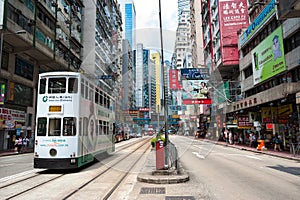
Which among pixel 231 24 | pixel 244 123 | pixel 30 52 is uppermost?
pixel 231 24

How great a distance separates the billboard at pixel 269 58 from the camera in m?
20.9

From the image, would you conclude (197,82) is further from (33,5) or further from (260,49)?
(33,5)

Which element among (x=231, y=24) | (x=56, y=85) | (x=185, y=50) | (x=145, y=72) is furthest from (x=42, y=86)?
(x=185, y=50)

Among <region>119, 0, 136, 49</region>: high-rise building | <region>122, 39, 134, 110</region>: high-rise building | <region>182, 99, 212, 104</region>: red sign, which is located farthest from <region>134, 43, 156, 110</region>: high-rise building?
<region>182, 99, 212, 104</region>: red sign

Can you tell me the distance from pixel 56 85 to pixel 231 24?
31.1 meters

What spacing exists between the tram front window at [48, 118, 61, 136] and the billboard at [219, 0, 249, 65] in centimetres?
2872

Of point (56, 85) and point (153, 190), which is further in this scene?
point (56, 85)

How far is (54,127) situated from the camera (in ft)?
36.7

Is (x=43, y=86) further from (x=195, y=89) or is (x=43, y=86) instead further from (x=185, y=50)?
(x=185, y=50)

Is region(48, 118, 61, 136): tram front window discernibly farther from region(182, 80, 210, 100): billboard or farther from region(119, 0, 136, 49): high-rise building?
region(182, 80, 210, 100): billboard

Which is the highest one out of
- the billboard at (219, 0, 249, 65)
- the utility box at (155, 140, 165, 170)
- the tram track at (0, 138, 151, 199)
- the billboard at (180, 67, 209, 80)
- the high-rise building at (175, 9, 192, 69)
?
the high-rise building at (175, 9, 192, 69)

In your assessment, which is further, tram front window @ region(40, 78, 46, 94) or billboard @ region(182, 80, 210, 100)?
billboard @ region(182, 80, 210, 100)

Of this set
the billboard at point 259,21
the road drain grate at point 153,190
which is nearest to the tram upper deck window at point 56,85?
the road drain grate at point 153,190

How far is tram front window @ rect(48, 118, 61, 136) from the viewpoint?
11125mm
